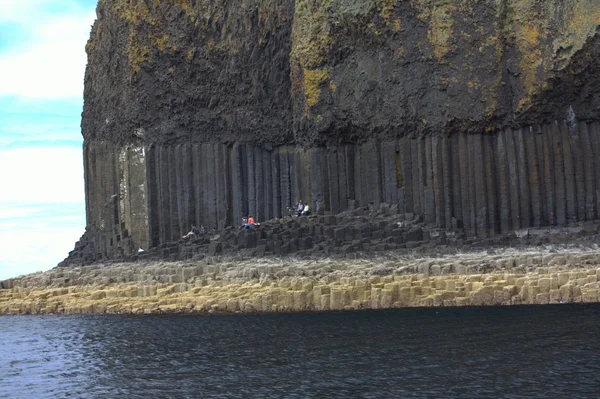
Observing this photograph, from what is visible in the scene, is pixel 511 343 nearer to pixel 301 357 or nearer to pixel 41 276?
pixel 301 357

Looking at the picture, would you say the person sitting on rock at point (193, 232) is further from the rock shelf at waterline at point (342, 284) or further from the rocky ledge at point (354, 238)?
the rock shelf at waterline at point (342, 284)

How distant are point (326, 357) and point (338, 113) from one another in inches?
649

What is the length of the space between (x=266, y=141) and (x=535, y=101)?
1215cm

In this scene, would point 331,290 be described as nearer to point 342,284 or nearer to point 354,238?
point 342,284

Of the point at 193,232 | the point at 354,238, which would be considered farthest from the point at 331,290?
the point at 193,232

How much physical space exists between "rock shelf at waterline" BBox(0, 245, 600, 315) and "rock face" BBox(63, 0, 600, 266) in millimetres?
4582

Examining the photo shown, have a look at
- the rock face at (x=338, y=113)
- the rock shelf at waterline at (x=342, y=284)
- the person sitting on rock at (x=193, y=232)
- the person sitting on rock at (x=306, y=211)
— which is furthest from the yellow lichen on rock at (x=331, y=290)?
the person sitting on rock at (x=306, y=211)

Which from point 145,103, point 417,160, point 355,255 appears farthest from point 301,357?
point 145,103

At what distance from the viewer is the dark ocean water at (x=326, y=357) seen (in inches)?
672

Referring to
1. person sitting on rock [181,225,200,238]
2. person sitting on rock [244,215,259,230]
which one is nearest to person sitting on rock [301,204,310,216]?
person sitting on rock [244,215,259,230]

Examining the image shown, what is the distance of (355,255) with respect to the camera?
29.7 m

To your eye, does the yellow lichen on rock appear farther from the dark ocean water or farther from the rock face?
the rock face

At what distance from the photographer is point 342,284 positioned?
26.8m

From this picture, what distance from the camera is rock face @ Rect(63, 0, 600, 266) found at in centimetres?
3108
